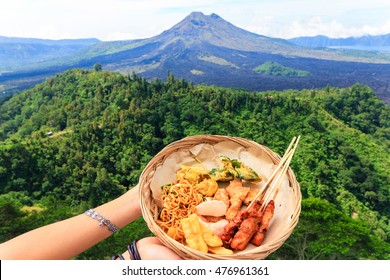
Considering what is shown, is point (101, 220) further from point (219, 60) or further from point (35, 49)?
point (35, 49)

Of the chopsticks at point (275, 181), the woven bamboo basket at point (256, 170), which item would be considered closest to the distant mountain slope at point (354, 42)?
the woven bamboo basket at point (256, 170)

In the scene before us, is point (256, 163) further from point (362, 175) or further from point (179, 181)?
point (362, 175)

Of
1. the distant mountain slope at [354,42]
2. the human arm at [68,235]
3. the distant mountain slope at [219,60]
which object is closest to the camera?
the human arm at [68,235]

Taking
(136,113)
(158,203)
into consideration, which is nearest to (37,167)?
(136,113)

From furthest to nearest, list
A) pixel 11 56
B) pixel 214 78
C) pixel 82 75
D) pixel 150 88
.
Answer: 1. pixel 11 56
2. pixel 214 78
3. pixel 82 75
4. pixel 150 88

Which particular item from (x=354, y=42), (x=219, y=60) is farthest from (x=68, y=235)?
(x=354, y=42)

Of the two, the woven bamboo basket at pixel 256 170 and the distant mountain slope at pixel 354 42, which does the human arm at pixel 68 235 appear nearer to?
the woven bamboo basket at pixel 256 170
